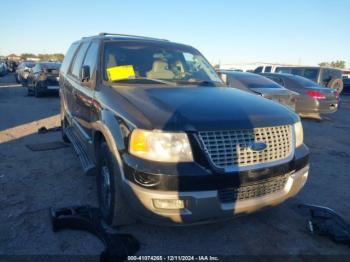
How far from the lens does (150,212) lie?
2641 mm

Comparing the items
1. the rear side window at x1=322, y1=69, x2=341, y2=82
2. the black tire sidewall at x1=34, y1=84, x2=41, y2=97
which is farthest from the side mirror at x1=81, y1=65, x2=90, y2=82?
the rear side window at x1=322, y1=69, x2=341, y2=82

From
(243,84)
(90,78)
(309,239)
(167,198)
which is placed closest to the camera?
(167,198)

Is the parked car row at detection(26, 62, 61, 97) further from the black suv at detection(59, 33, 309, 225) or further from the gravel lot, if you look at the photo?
the black suv at detection(59, 33, 309, 225)

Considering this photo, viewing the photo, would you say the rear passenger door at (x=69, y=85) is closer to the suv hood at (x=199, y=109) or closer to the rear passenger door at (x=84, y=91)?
the rear passenger door at (x=84, y=91)

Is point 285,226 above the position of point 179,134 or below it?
below

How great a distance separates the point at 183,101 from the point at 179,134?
0.59 metres

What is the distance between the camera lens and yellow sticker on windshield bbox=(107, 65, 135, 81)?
3.78 metres

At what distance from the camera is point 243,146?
2.73 m

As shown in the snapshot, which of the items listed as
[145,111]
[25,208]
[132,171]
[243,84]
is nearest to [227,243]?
[132,171]

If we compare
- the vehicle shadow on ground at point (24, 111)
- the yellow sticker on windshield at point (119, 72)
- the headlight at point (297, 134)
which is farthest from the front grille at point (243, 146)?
the vehicle shadow on ground at point (24, 111)

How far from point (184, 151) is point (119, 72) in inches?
64.9

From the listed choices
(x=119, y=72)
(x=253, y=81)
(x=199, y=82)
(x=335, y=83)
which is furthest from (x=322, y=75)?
(x=119, y=72)

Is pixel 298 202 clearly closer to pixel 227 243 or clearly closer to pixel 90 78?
pixel 227 243

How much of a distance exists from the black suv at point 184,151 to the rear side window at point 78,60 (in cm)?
118
